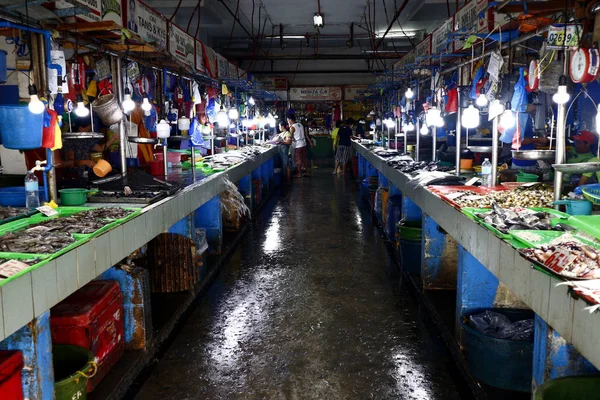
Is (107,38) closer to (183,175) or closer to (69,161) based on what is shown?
(69,161)

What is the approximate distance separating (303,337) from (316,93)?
53.9 feet

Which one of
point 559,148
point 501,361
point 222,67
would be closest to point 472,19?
point 559,148

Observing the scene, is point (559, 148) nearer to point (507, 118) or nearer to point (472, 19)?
point (507, 118)

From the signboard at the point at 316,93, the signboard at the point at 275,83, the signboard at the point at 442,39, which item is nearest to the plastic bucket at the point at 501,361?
the signboard at the point at 442,39

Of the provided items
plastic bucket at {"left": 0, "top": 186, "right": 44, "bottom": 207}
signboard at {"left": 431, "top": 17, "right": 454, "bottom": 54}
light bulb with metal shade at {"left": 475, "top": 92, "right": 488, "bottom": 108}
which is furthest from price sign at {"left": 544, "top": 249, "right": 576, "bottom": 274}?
signboard at {"left": 431, "top": 17, "right": 454, "bottom": 54}

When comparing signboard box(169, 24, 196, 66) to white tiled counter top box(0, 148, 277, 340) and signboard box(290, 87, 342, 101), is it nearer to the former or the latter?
white tiled counter top box(0, 148, 277, 340)

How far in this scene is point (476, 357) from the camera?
3.65 meters

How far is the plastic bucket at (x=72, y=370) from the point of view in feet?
10.0

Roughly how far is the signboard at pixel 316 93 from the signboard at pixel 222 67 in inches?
340

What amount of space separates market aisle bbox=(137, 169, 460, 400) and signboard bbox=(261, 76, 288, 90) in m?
12.7

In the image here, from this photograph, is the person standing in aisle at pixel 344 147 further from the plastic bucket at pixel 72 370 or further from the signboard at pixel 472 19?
the plastic bucket at pixel 72 370

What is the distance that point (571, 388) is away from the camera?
2502mm

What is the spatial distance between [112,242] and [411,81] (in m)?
8.40

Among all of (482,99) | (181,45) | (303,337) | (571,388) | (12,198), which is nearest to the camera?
(571,388)
